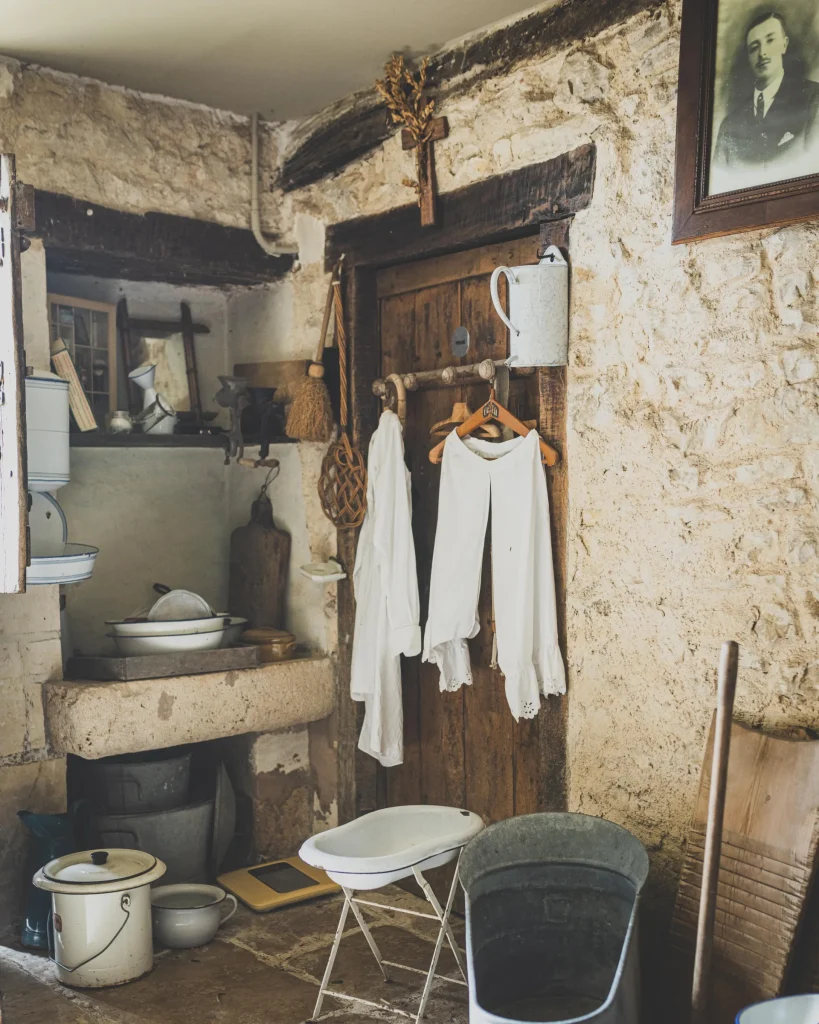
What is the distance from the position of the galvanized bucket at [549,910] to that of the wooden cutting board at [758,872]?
0.18 meters

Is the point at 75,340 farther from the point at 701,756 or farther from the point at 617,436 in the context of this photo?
the point at 701,756

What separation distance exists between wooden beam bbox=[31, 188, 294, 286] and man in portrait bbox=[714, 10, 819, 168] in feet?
6.35

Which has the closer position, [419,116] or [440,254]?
[419,116]

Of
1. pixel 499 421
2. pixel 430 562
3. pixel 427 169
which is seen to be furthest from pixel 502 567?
pixel 427 169

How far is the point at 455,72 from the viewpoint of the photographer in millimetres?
3178

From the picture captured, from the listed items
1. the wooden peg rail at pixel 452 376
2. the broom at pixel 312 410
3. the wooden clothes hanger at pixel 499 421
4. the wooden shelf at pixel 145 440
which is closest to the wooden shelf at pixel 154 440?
the wooden shelf at pixel 145 440

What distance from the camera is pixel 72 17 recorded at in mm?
2959

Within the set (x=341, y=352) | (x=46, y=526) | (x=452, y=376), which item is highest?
(x=341, y=352)

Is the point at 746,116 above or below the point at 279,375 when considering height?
above

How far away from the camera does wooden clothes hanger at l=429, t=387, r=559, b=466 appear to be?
9.58 feet

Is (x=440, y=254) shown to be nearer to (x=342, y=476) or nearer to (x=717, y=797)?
(x=342, y=476)

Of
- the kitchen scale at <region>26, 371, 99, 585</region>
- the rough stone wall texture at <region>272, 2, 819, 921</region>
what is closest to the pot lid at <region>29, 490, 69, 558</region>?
the kitchen scale at <region>26, 371, 99, 585</region>

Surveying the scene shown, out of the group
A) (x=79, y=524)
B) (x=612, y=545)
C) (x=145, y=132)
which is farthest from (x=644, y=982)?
(x=145, y=132)

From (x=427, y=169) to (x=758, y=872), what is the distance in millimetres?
2247
